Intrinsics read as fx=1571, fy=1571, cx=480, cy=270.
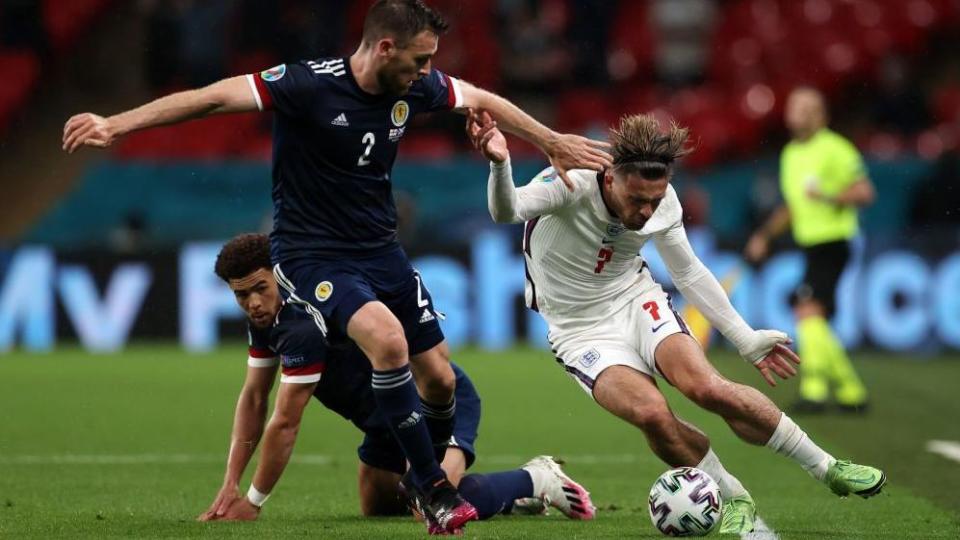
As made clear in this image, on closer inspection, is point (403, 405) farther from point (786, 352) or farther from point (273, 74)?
point (786, 352)

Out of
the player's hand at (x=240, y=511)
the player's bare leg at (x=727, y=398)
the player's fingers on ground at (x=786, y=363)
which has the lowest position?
the player's hand at (x=240, y=511)

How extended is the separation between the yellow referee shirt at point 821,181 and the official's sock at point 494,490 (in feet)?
17.9

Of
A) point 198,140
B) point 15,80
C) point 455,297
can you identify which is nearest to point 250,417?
point 455,297

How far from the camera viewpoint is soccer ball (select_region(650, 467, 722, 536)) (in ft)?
19.7

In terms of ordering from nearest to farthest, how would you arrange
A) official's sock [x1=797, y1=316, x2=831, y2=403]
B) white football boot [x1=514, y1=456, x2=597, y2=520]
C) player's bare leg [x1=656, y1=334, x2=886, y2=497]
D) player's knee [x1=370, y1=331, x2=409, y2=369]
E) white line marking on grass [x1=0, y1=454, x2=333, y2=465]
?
player's knee [x1=370, y1=331, x2=409, y2=369] < player's bare leg [x1=656, y1=334, x2=886, y2=497] < white football boot [x1=514, y1=456, x2=597, y2=520] < white line marking on grass [x1=0, y1=454, x2=333, y2=465] < official's sock [x1=797, y1=316, x2=831, y2=403]

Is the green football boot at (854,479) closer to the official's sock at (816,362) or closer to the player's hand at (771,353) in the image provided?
the player's hand at (771,353)

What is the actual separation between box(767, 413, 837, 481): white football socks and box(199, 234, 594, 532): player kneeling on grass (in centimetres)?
100

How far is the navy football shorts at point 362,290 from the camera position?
6.18 metres

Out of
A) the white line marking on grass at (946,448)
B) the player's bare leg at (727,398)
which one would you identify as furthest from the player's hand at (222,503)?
the white line marking on grass at (946,448)

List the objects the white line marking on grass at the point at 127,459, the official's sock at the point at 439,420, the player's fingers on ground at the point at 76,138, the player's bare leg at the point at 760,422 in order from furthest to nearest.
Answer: the white line marking on grass at the point at 127,459 < the official's sock at the point at 439,420 < the player's bare leg at the point at 760,422 < the player's fingers on ground at the point at 76,138

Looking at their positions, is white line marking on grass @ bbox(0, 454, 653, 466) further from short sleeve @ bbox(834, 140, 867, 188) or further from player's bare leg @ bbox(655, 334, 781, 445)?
short sleeve @ bbox(834, 140, 867, 188)

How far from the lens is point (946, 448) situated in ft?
31.9

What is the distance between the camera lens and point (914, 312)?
15.9m

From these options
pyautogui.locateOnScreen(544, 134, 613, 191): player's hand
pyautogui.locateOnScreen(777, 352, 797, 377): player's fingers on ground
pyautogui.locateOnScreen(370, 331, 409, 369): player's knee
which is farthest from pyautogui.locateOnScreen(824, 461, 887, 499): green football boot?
pyautogui.locateOnScreen(370, 331, 409, 369): player's knee
